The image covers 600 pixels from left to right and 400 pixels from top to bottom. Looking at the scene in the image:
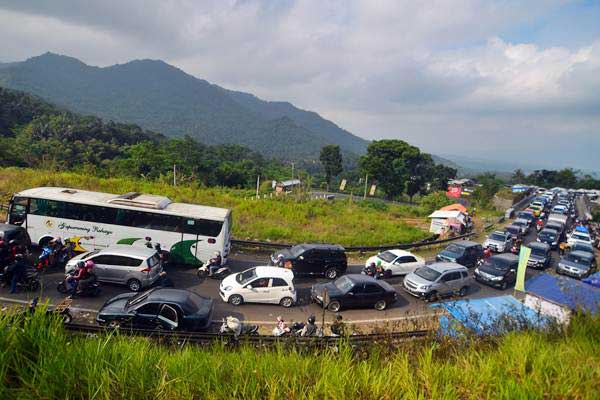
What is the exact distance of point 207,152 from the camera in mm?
95938

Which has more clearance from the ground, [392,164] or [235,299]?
[392,164]

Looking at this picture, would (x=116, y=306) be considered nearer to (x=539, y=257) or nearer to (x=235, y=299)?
(x=235, y=299)

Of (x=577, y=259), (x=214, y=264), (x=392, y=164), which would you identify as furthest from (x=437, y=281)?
(x=392, y=164)

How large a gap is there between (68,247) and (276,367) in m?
13.4

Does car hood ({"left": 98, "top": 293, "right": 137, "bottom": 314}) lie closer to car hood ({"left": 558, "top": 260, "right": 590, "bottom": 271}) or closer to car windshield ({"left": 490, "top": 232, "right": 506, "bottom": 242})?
car hood ({"left": 558, "top": 260, "right": 590, "bottom": 271})

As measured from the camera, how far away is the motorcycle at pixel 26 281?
10961mm

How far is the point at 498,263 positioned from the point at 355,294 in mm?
9776

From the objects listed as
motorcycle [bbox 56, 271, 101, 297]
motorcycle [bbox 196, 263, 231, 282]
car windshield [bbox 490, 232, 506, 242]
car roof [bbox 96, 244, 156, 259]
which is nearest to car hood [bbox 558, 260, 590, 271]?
car windshield [bbox 490, 232, 506, 242]

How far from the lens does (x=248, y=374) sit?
11.5 feet

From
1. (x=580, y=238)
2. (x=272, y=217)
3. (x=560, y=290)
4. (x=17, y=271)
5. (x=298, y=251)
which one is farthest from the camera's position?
(x=580, y=238)

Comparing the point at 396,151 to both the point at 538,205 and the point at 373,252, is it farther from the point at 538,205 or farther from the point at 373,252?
the point at 373,252

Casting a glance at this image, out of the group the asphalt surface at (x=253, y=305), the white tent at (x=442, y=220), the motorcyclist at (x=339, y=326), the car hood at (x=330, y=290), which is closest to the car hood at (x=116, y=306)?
the asphalt surface at (x=253, y=305)

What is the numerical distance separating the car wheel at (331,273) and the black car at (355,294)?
2561 millimetres

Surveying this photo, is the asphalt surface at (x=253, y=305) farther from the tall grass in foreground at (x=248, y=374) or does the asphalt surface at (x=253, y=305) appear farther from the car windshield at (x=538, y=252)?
the car windshield at (x=538, y=252)
